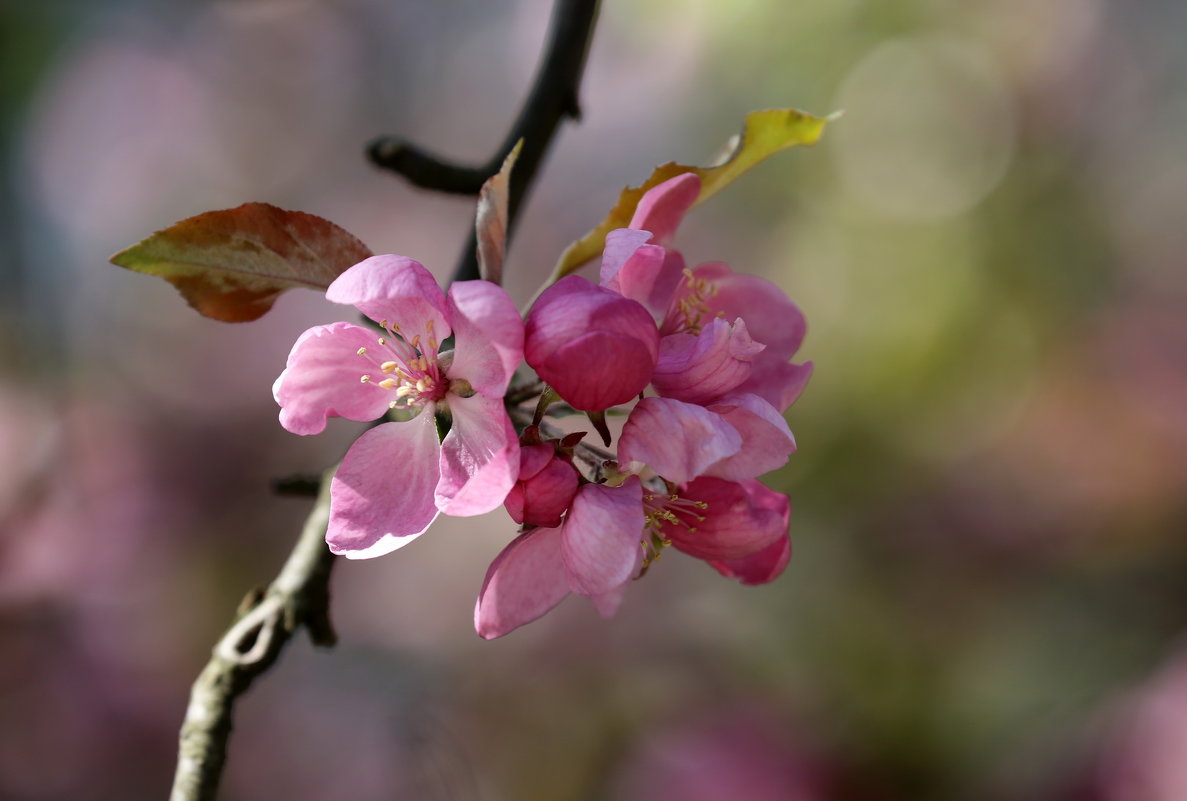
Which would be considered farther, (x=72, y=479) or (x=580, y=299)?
(x=72, y=479)

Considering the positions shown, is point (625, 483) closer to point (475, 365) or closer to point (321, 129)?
point (475, 365)

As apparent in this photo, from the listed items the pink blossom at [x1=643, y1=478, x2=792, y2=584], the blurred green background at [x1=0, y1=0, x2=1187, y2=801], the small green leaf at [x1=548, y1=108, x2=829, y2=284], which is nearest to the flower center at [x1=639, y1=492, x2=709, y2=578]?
the pink blossom at [x1=643, y1=478, x2=792, y2=584]

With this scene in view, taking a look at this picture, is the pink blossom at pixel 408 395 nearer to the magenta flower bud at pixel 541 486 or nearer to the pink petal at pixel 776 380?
the magenta flower bud at pixel 541 486

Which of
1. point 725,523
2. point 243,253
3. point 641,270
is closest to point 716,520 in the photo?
point 725,523

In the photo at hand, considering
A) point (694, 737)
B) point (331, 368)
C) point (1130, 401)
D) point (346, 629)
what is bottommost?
point (346, 629)

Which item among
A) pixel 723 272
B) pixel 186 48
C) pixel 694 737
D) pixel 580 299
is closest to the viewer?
pixel 580 299

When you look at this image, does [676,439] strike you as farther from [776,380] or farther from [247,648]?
[247,648]

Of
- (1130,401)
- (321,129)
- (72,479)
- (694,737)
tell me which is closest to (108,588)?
(72,479)

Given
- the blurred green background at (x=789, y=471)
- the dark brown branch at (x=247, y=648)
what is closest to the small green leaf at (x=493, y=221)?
the dark brown branch at (x=247, y=648)
